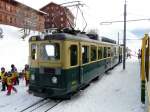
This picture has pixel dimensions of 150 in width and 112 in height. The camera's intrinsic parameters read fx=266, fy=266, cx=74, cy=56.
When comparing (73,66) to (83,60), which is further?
(83,60)

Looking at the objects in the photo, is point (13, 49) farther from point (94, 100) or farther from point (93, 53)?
point (94, 100)

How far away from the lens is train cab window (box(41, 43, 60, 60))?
10.2m

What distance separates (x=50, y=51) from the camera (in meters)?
10.4

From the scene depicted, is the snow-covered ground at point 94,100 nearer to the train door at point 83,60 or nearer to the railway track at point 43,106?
the railway track at point 43,106

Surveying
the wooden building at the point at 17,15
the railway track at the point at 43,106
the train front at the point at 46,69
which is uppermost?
the wooden building at the point at 17,15

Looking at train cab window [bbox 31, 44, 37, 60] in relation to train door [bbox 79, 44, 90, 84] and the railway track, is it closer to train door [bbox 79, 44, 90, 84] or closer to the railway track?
the railway track

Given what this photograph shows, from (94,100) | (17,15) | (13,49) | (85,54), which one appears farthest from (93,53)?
(17,15)

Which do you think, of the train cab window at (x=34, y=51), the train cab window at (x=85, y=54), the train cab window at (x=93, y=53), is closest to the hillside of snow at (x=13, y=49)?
the train cab window at (x=93, y=53)

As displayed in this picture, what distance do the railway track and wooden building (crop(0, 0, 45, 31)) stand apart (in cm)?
5248

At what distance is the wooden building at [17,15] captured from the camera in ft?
208

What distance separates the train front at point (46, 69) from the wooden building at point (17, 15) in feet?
171

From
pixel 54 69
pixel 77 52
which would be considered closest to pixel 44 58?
pixel 54 69

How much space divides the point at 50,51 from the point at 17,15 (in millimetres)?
59994

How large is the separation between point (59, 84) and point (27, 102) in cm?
163
